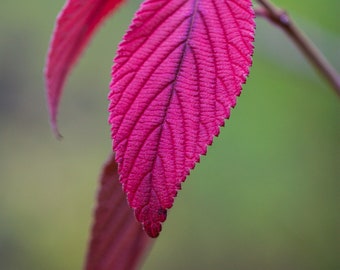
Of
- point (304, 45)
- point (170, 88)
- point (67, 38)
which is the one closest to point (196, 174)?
point (304, 45)

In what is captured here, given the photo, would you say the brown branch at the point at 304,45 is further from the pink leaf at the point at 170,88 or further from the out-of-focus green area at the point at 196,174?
the out-of-focus green area at the point at 196,174

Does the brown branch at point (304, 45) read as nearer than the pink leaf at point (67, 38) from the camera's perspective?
No

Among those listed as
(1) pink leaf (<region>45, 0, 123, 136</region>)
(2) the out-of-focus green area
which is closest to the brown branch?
(1) pink leaf (<region>45, 0, 123, 136</region>)

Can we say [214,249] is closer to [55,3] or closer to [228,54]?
[55,3]

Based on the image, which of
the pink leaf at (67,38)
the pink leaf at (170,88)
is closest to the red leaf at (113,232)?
the pink leaf at (67,38)

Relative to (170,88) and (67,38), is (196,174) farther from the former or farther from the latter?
(170,88)
